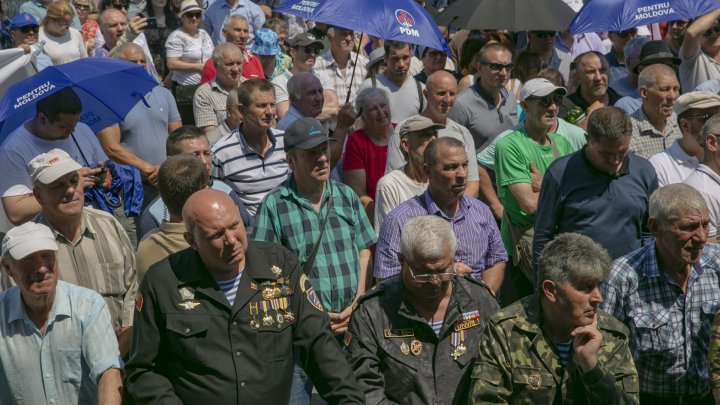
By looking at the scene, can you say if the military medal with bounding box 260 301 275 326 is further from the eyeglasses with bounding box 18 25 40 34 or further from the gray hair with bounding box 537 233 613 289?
the eyeglasses with bounding box 18 25 40 34

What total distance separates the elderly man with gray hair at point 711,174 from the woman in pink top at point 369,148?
8.26 ft

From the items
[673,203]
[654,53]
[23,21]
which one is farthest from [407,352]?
[23,21]

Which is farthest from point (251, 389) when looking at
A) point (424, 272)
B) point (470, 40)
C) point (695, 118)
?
point (470, 40)

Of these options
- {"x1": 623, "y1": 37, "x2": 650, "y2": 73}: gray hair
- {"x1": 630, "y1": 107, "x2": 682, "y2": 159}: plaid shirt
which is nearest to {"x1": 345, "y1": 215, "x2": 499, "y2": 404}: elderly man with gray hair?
{"x1": 630, "y1": 107, "x2": 682, "y2": 159}: plaid shirt

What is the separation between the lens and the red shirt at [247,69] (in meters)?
11.4

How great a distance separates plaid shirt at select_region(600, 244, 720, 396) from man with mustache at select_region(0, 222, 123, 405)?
2.74m

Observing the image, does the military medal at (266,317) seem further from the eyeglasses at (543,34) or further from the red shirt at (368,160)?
the eyeglasses at (543,34)

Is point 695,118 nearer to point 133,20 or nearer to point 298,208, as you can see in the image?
point 298,208

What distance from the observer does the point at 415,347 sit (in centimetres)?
587

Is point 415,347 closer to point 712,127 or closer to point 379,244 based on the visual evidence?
point 379,244

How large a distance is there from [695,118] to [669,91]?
0.90 m

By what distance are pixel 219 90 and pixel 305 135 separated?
12.4 ft

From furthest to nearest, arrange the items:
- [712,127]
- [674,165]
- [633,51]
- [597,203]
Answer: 1. [633,51]
2. [674,165]
3. [712,127]
4. [597,203]

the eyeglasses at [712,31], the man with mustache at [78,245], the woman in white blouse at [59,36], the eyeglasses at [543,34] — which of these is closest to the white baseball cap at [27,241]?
the man with mustache at [78,245]
